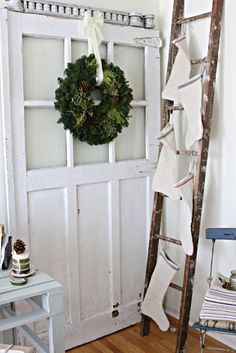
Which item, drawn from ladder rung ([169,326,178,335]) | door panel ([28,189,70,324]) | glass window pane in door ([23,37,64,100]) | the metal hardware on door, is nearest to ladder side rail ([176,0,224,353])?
ladder rung ([169,326,178,335])

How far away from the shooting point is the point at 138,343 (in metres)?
3.05

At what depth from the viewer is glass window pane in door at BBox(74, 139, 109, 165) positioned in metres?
2.94

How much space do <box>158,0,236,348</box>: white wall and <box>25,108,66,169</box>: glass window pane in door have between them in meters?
0.98

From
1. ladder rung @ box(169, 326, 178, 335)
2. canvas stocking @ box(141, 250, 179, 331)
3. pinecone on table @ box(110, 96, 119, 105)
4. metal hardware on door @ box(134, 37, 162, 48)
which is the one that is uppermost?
metal hardware on door @ box(134, 37, 162, 48)

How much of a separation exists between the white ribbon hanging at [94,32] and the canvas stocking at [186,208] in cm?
80

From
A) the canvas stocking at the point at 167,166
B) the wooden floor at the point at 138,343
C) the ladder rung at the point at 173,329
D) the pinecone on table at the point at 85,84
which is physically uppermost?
the pinecone on table at the point at 85,84

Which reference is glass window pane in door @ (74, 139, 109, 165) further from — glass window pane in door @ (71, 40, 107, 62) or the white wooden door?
glass window pane in door @ (71, 40, 107, 62)

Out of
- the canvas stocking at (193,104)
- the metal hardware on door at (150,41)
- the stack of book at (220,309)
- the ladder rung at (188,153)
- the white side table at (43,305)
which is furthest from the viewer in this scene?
the metal hardware on door at (150,41)

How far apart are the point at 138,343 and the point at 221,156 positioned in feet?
4.42

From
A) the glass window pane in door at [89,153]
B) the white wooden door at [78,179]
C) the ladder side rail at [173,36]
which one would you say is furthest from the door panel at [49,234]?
the ladder side rail at [173,36]

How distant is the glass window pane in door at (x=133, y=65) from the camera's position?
10.1 feet

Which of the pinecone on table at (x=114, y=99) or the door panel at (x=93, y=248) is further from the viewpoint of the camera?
the door panel at (x=93, y=248)

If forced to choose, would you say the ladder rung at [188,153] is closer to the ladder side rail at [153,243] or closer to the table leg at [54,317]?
the ladder side rail at [153,243]

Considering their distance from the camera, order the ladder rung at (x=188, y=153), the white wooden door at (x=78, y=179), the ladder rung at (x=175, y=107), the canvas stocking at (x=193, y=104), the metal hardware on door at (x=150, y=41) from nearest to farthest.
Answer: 1. the white wooden door at (x=78, y=179)
2. the canvas stocking at (x=193, y=104)
3. the ladder rung at (x=188, y=153)
4. the ladder rung at (x=175, y=107)
5. the metal hardware on door at (x=150, y=41)
